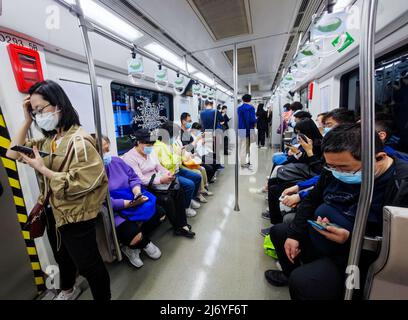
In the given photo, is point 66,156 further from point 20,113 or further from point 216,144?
point 216,144

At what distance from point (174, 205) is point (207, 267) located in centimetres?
76

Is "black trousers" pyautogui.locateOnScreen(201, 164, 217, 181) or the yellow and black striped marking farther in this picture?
"black trousers" pyautogui.locateOnScreen(201, 164, 217, 181)

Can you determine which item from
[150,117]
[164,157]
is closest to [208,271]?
[164,157]

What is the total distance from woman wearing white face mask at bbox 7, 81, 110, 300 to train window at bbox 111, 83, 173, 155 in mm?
1791

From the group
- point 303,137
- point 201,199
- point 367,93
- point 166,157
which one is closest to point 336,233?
point 367,93

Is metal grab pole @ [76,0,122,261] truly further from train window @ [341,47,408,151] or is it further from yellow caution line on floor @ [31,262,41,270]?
train window @ [341,47,408,151]

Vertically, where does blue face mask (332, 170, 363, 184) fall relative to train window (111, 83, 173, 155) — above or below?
below

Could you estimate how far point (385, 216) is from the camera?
741 millimetres

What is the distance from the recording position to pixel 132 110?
10.4ft

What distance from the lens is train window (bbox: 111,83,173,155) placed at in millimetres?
2873

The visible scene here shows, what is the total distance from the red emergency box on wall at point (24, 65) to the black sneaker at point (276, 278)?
249cm

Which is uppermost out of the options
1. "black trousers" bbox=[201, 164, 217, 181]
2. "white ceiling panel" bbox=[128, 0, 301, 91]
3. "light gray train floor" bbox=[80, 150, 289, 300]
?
"white ceiling panel" bbox=[128, 0, 301, 91]

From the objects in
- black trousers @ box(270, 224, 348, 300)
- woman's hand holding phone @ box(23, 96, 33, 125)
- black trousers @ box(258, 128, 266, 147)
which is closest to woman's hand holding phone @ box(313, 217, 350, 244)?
black trousers @ box(270, 224, 348, 300)

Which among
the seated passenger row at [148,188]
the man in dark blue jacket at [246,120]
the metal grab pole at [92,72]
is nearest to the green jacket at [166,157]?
the seated passenger row at [148,188]
